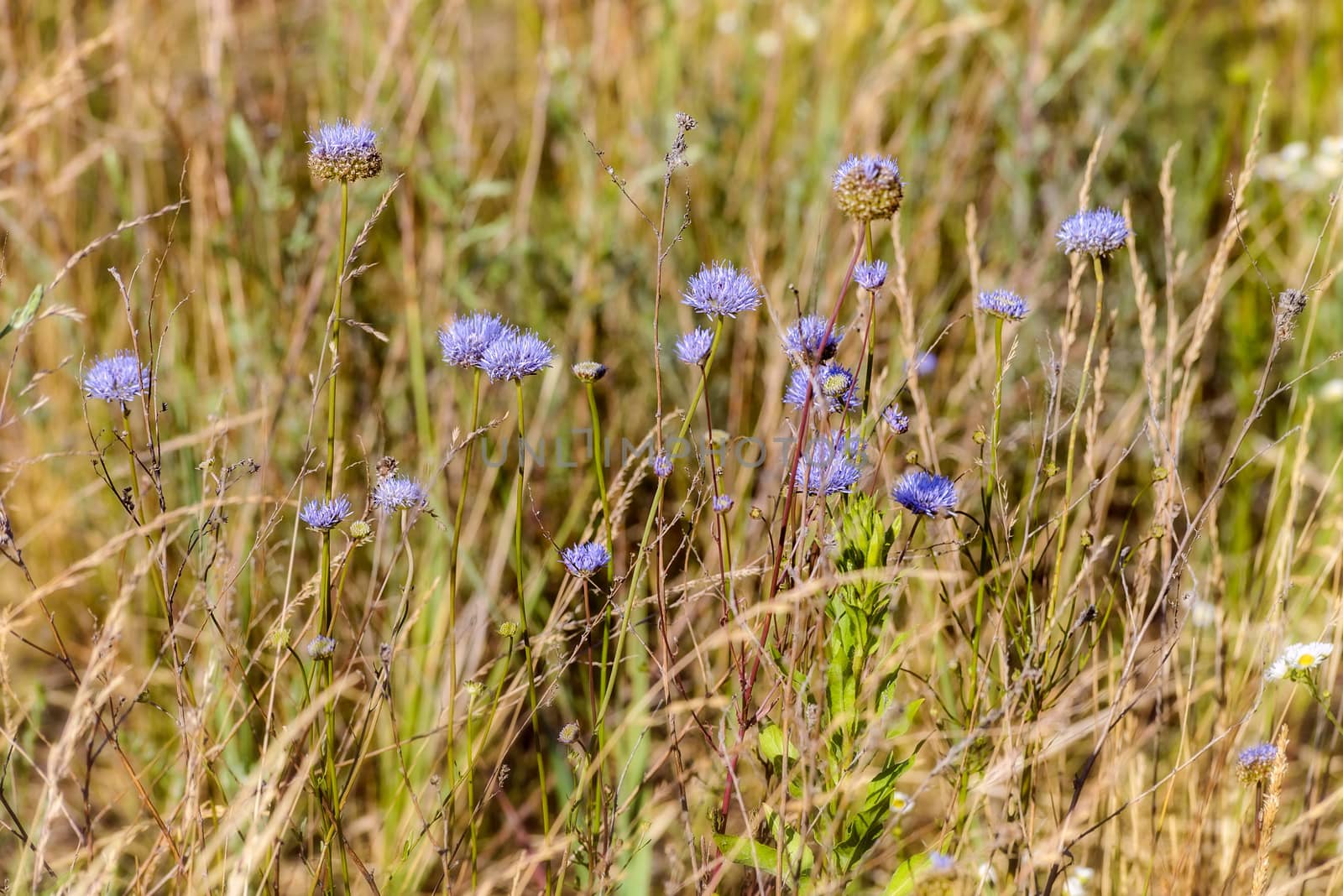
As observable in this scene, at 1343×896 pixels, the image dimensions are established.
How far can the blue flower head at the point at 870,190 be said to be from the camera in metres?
1.10

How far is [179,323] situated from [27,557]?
0.65m

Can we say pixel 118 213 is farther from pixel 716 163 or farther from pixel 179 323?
pixel 716 163

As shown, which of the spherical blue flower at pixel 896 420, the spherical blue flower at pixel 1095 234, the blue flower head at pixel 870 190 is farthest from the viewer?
Answer: the spherical blue flower at pixel 1095 234

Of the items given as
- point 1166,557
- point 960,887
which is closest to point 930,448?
point 1166,557

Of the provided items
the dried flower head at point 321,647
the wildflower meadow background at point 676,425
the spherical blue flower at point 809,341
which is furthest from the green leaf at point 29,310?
the spherical blue flower at point 809,341

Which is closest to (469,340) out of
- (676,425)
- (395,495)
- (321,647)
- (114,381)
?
(395,495)

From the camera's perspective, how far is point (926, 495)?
121cm

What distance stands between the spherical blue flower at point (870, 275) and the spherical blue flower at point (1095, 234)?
0.84 feet

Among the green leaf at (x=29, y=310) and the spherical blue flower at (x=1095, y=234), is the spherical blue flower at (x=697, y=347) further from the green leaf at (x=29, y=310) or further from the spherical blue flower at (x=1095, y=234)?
the green leaf at (x=29, y=310)

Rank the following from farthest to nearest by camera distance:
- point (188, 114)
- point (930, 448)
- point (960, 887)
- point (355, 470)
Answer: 1. point (188, 114)
2. point (355, 470)
3. point (930, 448)
4. point (960, 887)

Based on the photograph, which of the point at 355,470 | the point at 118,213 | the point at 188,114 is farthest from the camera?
the point at 188,114

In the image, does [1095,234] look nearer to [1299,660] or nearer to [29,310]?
[1299,660]

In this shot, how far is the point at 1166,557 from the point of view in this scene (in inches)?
55.4

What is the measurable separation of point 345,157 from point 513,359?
29 centimetres
